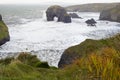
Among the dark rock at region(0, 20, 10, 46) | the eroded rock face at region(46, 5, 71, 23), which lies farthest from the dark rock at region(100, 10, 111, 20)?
the dark rock at region(0, 20, 10, 46)

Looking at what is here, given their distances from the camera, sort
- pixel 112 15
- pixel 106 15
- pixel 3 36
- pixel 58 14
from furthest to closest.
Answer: pixel 106 15 < pixel 112 15 < pixel 58 14 < pixel 3 36

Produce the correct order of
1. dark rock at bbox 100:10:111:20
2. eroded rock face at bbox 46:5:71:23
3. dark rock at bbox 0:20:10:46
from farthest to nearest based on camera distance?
dark rock at bbox 100:10:111:20, eroded rock face at bbox 46:5:71:23, dark rock at bbox 0:20:10:46

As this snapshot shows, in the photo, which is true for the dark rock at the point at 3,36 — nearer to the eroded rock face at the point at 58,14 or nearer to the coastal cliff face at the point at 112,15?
the eroded rock face at the point at 58,14

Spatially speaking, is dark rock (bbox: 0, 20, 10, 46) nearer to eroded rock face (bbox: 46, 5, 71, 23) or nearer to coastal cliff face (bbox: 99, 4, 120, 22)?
eroded rock face (bbox: 46, 5, 71, 23)

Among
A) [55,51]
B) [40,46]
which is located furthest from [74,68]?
[40,46]

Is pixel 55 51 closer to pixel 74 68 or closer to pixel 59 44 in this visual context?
pixel 59 44

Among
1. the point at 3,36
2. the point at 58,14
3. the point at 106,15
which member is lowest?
the point at 106,15

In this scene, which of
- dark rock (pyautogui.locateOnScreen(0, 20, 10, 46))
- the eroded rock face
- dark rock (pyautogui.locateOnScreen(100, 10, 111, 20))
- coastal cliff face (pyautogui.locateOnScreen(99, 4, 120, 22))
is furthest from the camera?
dark rock (pyautogui.locateOnScreen(100, 10, 111, 20))

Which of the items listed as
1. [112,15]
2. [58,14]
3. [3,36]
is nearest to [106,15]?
[112,15]

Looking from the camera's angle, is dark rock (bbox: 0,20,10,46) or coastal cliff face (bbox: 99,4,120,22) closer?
dark rock (bbox: 0,20,10,46)

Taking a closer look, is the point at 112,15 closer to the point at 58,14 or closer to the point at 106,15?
the point at 106,15

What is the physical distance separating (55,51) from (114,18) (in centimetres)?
5206

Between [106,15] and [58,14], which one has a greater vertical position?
[58,14]

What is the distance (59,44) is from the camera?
3744cm
